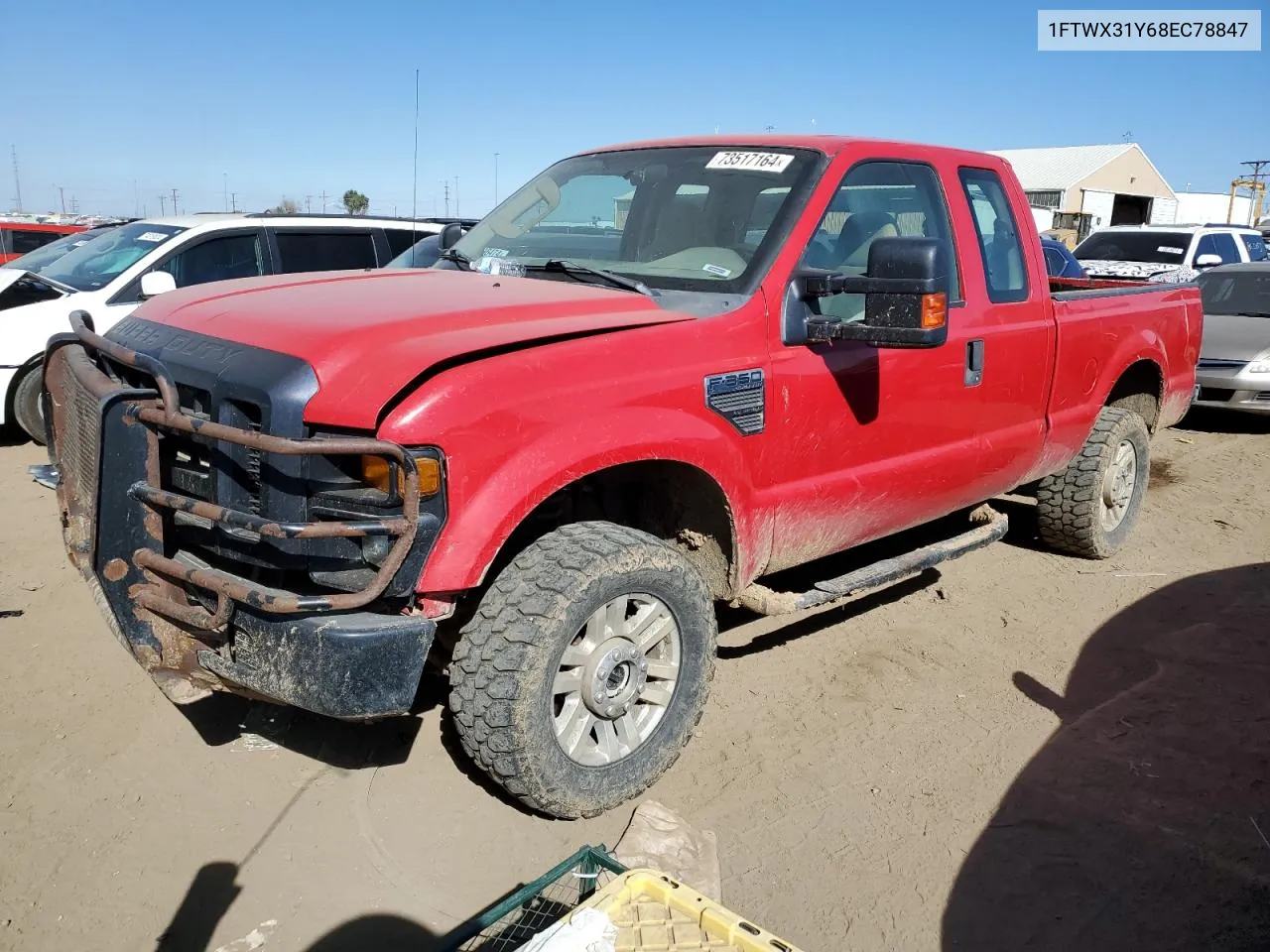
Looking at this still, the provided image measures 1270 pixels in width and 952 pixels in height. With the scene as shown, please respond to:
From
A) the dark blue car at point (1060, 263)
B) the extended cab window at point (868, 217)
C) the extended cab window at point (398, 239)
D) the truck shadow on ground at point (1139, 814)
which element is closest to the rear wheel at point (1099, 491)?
the truck shadow on ground at point (1139, 814)

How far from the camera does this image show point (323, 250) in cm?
811

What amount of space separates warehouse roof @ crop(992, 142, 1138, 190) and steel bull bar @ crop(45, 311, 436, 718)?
4731cm

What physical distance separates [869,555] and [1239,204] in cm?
6181

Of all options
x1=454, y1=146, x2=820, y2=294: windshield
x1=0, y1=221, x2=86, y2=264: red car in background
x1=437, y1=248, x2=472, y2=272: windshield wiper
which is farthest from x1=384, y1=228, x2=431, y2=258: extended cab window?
x1=0, y1=221, x2=86, y2=264: red car in background

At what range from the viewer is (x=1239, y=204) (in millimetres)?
56344

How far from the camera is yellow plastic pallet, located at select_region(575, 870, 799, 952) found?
2205 millimetres

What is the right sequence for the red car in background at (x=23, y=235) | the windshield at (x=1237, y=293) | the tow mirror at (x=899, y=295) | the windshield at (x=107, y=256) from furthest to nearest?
the red car in background at (x=23, y=235)
the windshield at (x=1237, y=293)
the windshield at (x=107, y=256)
the tow mirror at (x=899, y=295)

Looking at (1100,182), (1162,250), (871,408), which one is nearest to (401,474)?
(871,408)

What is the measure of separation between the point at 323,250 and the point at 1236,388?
26.8 ft

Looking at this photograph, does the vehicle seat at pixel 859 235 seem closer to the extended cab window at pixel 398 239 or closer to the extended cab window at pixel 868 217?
the extended cab window at pixel 868 217

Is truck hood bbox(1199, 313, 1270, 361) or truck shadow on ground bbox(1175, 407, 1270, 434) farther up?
truck hood bbox(1199, 313, 1270, 361)

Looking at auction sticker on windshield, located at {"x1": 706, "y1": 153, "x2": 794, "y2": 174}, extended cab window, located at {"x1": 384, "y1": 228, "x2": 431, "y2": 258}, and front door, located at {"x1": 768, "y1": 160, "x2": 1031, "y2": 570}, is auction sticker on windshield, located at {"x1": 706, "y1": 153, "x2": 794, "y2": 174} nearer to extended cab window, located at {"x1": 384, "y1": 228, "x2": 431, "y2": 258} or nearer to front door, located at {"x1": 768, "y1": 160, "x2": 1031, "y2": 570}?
front door, located at {"x1": 768, "y1": 160, "x2": 1031, "y2": 570}

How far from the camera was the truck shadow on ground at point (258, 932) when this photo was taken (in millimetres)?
2596

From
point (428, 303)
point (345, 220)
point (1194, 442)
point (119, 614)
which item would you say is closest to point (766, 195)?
point (428, 303)
